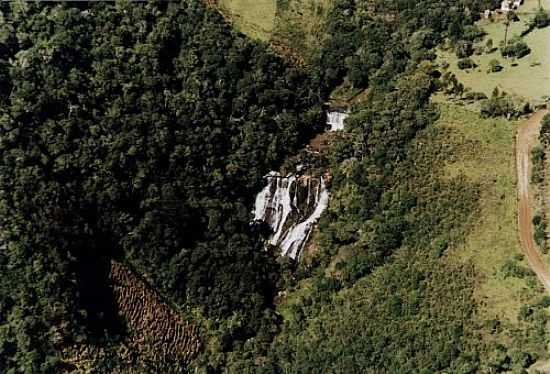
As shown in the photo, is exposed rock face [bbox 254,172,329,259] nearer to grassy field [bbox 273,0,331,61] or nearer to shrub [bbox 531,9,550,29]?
grassy field [bbox 273,0,331,61]

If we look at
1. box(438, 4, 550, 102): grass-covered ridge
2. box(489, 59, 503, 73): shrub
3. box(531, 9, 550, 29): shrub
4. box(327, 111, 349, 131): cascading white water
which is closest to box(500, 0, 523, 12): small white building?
box(438, 4, 550, 102): grass-covered ridge

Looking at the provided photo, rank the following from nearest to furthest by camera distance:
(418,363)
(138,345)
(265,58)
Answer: (418,363)
(138,345)
(265,58)

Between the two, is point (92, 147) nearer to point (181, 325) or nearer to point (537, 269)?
point (181, 325)

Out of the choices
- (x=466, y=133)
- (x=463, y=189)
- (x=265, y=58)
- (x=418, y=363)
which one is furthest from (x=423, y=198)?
(x=265, y=58)

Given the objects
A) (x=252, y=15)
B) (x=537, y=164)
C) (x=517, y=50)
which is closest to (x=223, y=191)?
(x=252, y=15)

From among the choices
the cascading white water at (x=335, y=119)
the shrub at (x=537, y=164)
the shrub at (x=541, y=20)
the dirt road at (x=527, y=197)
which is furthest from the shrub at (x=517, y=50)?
the cascading white water at (x=335, y=119)

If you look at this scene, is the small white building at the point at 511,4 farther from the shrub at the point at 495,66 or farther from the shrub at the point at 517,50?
the shrub at the point at 495,66
